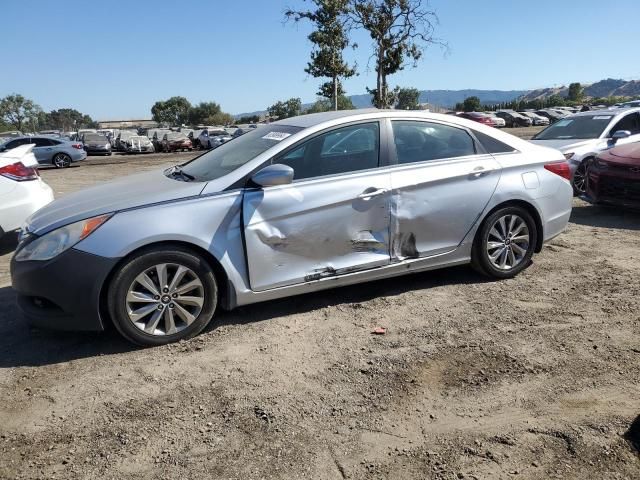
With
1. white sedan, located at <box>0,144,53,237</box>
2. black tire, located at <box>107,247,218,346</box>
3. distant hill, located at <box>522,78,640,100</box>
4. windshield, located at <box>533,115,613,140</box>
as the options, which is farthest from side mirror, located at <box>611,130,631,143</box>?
distant hill, located at <box>522,78,640,100</box>

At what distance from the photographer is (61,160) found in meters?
22.9

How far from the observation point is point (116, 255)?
3.49m

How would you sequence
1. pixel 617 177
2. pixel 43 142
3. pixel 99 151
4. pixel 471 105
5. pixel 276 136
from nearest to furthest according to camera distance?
1. pixel 276 136
2. pixel 617 177
3. pixel 43 142
4. pixel 99 151
5. pixel 471 105

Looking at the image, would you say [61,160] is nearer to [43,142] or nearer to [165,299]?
[43,142]

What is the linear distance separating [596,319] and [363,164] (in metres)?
2.16

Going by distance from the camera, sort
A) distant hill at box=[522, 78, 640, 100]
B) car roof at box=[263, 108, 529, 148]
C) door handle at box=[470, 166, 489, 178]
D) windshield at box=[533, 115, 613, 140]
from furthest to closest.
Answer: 1. distant hill at box=[522, 78, 640, 100]
2. windshield at box=[533, 115, 613, 140]
3. door handle at box=[470, 166, 489, 178]
4. car roof at box=[263, 108, 529, 148]

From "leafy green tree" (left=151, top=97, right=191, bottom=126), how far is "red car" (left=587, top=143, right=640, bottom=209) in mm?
99907

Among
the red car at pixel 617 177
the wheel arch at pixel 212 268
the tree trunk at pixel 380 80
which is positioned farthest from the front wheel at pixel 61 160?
the wheel arch at pixel 212 268

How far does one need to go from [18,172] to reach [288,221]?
4195 mm

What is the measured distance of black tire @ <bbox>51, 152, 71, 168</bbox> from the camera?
22719 mm

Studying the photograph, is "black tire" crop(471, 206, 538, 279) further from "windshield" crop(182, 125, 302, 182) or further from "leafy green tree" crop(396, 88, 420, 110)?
"leafy green tree" crop(396, 88, 420, 110)

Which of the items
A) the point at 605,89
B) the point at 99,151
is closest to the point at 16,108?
the point at 99,151

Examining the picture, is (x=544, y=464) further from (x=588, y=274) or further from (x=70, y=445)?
(x=588, y=274)

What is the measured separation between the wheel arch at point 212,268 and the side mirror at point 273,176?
0.64 m
